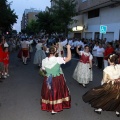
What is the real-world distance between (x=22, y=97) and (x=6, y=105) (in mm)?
943

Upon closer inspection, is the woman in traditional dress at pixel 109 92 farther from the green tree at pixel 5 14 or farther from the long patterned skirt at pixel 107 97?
the green tree at pixel 5 14

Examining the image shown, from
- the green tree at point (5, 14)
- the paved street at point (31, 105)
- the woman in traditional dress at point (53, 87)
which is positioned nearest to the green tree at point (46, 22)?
the green tree at point (5, 14)

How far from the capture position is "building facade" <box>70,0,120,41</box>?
2497 centimetres

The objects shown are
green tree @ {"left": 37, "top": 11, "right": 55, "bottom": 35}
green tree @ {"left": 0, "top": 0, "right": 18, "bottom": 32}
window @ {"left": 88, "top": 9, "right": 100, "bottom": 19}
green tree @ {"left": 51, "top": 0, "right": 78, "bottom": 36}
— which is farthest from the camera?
green tree @ {"left": 37, "top": 11, "right": 55, "bottom": 35}

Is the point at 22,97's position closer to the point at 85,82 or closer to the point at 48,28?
the point at 85,82

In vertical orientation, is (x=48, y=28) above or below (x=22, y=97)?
above

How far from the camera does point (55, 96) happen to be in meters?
6.11

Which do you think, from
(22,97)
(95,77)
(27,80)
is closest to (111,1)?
(95,77)

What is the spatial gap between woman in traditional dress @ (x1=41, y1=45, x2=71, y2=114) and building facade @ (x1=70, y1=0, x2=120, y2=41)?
15.6 metres

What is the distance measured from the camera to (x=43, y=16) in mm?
53188

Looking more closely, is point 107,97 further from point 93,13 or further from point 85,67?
point 93,13

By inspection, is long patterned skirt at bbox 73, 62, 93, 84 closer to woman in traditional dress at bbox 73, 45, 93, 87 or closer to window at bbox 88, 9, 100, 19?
woman in traditional dress at bbox 73, 45, 93, 87

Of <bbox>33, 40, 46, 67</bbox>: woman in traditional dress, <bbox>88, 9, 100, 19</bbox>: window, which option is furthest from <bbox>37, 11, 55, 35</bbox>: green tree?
<bbox>33, 40, 46, 67</bbox>: woman in traditional dress

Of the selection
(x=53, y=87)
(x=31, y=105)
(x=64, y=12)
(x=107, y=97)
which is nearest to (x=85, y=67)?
(x=31, y=105)
